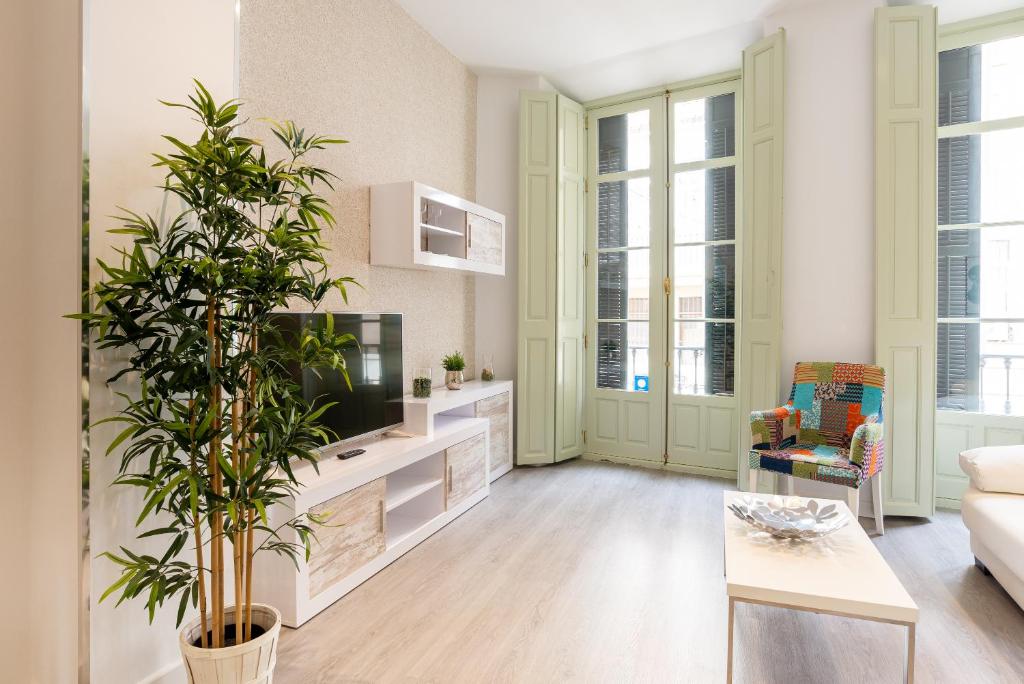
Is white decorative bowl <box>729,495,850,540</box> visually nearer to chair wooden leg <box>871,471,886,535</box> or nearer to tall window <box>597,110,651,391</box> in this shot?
chair wooden leg <box>871,471,886,535</box>

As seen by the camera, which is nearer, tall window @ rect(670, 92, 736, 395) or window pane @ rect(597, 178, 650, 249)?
tall window @ rect(670, 92, 736, 395)

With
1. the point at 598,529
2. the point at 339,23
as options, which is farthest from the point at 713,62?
the point at 598,529

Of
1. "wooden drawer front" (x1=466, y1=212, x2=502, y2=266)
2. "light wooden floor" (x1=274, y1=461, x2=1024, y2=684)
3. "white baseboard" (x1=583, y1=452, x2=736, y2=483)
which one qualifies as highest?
"wooden drawer front" (x1=466, y1=212, x2=502, y2=266)

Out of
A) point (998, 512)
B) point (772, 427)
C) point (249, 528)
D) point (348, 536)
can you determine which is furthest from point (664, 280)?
point (249, 528)

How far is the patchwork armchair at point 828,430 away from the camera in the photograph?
9.55 feet

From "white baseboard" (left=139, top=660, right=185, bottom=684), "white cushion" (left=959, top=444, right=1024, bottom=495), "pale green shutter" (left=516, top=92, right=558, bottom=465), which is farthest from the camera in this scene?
"pale green shutter" (left=516, top=92, right=558, bottom=465)

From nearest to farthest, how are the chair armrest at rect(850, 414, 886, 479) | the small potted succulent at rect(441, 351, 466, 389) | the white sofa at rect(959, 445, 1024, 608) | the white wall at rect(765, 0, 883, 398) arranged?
the white sofa at rect(959, 445, 1024, 608)
the chair armrest at rect(850, 414, 886, 479)
the white wall at rect(765, 0, 883, 398)
the small potted succulent at rect(441, 351, 466, 389)

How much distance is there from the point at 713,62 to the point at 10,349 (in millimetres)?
4561

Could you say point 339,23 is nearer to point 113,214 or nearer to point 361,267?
point 361,267

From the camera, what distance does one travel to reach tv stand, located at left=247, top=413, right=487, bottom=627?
219 centimetres

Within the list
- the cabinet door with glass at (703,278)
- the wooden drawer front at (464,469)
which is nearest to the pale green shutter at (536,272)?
the wooden drawer front at (464,469)

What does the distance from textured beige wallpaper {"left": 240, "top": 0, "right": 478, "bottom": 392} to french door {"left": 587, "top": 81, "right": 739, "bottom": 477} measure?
1.20 meters

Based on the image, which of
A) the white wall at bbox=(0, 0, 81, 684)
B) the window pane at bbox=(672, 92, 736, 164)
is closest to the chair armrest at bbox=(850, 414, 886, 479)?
the window pane at bbox=(672, 92, 736, 164)

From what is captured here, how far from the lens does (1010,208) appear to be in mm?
3439
